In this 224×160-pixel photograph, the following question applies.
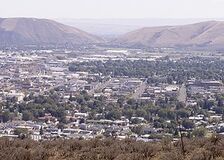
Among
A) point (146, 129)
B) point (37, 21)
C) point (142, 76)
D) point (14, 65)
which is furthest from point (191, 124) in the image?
point (37, 21)

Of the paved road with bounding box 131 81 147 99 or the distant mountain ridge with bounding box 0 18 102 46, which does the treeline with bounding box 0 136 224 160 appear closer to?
the paved road with bounding box 131 81 147 99

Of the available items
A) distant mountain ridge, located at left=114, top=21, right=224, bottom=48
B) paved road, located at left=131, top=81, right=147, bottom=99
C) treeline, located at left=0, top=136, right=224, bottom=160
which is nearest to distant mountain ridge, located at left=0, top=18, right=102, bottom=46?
distant mountain ridge, located at left=114, top=21, right=224, bottom=48

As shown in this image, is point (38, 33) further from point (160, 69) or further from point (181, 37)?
point (160, 69)

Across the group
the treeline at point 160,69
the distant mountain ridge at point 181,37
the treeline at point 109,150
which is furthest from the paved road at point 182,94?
the distant mountain ridge at point 181,37

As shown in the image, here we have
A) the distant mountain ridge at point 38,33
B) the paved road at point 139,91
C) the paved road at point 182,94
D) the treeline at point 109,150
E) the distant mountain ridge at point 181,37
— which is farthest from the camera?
the distant mountain ridge at point 38,33

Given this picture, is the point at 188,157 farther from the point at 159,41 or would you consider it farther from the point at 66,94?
the point at 159,41

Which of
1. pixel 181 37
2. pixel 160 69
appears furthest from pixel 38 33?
pixel 160 69

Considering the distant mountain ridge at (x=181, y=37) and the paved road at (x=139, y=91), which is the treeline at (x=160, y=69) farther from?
the distant mountain ridge at (x=181, y=37)
